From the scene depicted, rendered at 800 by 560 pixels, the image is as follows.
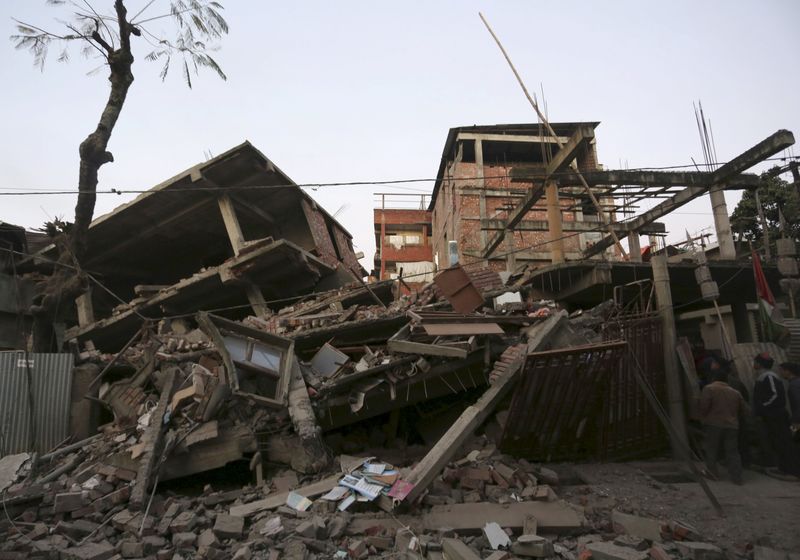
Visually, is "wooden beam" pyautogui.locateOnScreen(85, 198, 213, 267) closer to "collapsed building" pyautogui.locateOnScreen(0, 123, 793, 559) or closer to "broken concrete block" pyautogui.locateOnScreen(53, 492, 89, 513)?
"collapsed building" pyautogui.locateOnScreen(0, 123, 793, 559)

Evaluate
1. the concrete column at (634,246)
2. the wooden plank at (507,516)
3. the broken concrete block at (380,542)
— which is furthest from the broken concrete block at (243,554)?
the concrete column at (634,246)

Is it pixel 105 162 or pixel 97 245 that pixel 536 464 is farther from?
pixel 97 245

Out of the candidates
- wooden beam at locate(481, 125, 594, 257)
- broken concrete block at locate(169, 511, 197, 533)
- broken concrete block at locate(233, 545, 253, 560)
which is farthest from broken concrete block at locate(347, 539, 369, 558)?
wooden beam at locate(481, 125, 594, 257)

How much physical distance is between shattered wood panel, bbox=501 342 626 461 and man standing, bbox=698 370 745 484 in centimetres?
164

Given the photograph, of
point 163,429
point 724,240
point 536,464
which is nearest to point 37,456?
point 163,429

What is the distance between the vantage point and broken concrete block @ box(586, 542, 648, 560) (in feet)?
14.6

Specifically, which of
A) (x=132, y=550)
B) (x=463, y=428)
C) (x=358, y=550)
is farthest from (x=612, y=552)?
(x=132, y=550)

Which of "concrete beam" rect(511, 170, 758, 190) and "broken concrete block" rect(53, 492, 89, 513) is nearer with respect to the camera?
"broken concrete block" rect(53, 492, 89, 513)

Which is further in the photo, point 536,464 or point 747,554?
point 536,464

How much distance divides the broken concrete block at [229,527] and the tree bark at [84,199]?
612 cm

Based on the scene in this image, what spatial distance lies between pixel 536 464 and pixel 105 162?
9310mm

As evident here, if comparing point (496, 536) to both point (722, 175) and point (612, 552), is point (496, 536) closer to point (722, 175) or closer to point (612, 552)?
point (612, 552)

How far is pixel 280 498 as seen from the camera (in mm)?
5965

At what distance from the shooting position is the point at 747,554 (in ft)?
15.6
